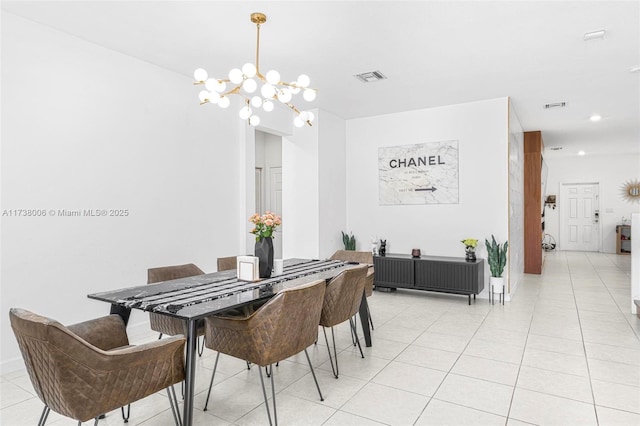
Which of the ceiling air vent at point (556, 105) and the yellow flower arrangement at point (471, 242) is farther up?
the ceiling air vent at point (556, 105)

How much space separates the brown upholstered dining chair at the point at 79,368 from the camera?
1.48 metres

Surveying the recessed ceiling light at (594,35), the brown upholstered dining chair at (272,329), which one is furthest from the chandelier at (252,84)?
the recessed ceiling light at (594,35)

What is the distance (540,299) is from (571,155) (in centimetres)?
753

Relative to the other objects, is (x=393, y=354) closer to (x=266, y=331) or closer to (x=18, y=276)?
(x=266, y=331)

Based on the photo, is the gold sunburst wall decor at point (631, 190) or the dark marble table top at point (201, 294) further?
the gold sunburst wall decor at point (631, 190)

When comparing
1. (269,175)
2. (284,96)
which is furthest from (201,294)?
(269,175)

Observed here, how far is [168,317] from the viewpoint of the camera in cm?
280

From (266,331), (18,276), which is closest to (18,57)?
(18,276)

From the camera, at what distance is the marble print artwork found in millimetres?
5605

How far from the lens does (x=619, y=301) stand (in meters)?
5.09

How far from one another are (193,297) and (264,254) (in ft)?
2.31

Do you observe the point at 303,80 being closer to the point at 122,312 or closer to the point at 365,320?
the point at 122,312

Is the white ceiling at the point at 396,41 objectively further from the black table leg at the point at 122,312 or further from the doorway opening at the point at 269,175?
the doorway opening at the point at 269,175

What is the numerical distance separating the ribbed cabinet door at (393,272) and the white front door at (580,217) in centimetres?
841
